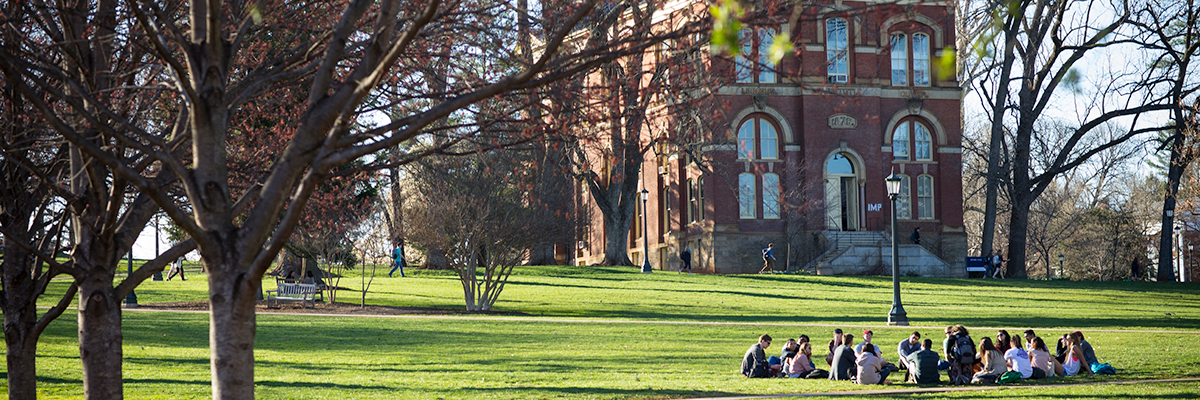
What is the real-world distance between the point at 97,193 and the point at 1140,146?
47.0 meters

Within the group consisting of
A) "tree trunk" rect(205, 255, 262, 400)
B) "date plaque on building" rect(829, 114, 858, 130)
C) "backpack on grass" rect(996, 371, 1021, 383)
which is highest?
"date plaque on building" rect(829, 114, 858, 130)

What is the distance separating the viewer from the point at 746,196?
46.1 m

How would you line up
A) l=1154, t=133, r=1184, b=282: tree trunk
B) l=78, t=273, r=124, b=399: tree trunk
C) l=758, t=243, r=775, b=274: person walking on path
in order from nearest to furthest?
l=78, t=273, r=124, b=399: tree trunk, l=1154, t=133, r=1184, b=282: tree trunk, l=758, t=243, r=775, b=274: person walking on path

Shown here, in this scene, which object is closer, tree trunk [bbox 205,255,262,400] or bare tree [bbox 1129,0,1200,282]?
tree trunk [bbox 205,255,262,400]

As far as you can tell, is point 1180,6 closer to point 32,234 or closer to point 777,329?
point 777,329

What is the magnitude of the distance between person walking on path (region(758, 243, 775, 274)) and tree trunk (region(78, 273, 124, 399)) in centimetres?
3633

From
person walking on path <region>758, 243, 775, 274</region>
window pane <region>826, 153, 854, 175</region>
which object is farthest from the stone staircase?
window pane <region>826, 153, 854, 175</region>

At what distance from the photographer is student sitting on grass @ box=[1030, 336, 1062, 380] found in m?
15.7

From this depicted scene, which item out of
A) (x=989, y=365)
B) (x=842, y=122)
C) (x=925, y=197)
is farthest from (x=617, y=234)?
(x=989, y=365)

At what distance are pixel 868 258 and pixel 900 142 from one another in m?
6.39

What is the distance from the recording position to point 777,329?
23.6 m

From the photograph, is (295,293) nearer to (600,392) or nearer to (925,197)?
(600,392)

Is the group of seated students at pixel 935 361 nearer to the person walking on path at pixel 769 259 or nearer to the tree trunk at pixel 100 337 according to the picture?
the tree trunk at pixel 100 337

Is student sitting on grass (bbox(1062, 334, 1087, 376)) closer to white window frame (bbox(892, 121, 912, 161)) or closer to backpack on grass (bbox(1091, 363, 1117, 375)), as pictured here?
backpack on grass (bbox(1091, 363, 1117, 375))
